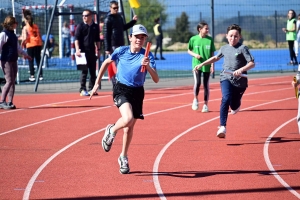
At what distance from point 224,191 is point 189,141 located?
3703 millimetres

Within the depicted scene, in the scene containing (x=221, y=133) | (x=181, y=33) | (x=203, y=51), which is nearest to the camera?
(x=221, y=133)

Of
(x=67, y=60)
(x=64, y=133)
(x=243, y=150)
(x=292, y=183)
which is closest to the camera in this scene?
(x=292, y=183)

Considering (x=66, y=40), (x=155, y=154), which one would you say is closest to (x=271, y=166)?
(x=155, y=154)

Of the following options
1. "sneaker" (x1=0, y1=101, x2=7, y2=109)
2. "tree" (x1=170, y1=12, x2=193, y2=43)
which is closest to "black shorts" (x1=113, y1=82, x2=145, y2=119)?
"sneaker" (x1=0, y1=101, x2=7, y2=109)

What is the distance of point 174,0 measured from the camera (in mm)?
26797

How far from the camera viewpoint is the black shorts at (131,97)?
9227 mm

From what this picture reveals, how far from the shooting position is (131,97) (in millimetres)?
→ 9258

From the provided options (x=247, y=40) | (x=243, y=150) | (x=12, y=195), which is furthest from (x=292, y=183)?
(x=247, y=40)

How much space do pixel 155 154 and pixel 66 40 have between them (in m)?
26.0

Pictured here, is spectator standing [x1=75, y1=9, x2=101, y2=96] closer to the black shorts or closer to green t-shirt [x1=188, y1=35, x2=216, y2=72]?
green t-shirt [x1=188, y1=35, x2=216, y2=72]

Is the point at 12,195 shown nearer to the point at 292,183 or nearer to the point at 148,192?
the point at 148,192

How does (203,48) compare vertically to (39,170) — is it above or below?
above

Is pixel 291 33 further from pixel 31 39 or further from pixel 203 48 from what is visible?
pixel 203 48

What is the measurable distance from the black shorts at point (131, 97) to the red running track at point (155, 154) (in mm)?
744
